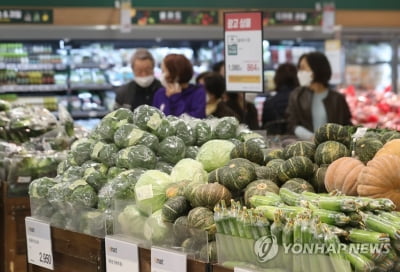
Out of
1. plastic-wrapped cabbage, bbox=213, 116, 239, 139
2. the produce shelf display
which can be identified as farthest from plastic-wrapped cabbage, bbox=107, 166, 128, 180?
plastic-wrapped cabbage, bbox=213, 116, 239, 139

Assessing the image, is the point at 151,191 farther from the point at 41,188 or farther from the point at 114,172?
the point at 41,188

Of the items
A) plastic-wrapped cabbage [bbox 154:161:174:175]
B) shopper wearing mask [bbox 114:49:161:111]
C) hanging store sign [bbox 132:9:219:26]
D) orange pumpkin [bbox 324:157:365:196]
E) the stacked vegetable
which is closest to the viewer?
the stacked vegetable

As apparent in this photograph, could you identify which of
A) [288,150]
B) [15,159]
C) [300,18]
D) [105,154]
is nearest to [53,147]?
[15,159]

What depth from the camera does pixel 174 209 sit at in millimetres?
2479

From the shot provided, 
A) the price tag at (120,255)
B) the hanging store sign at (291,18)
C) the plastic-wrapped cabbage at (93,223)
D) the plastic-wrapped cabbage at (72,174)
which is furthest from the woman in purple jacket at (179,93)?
the hanging store sign at (291,18)

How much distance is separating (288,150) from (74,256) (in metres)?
0.94

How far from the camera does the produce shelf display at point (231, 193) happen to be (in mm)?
1925

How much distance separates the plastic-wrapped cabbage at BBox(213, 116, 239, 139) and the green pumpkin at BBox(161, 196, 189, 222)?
759 mm

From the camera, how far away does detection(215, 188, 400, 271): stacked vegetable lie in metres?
1.84

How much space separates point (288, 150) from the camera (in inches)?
108

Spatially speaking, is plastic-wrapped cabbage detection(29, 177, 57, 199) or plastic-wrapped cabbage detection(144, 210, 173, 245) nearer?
plastic-wrapped cabbage detection(144, 210, 173, 245)

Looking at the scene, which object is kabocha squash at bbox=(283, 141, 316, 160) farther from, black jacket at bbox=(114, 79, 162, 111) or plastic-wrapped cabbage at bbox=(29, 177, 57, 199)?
black jacket at bbox=(114, 79, 162, 111)

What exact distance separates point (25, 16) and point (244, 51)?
481 centimetres

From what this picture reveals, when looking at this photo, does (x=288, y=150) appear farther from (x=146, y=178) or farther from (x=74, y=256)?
(x=74, y=256)
